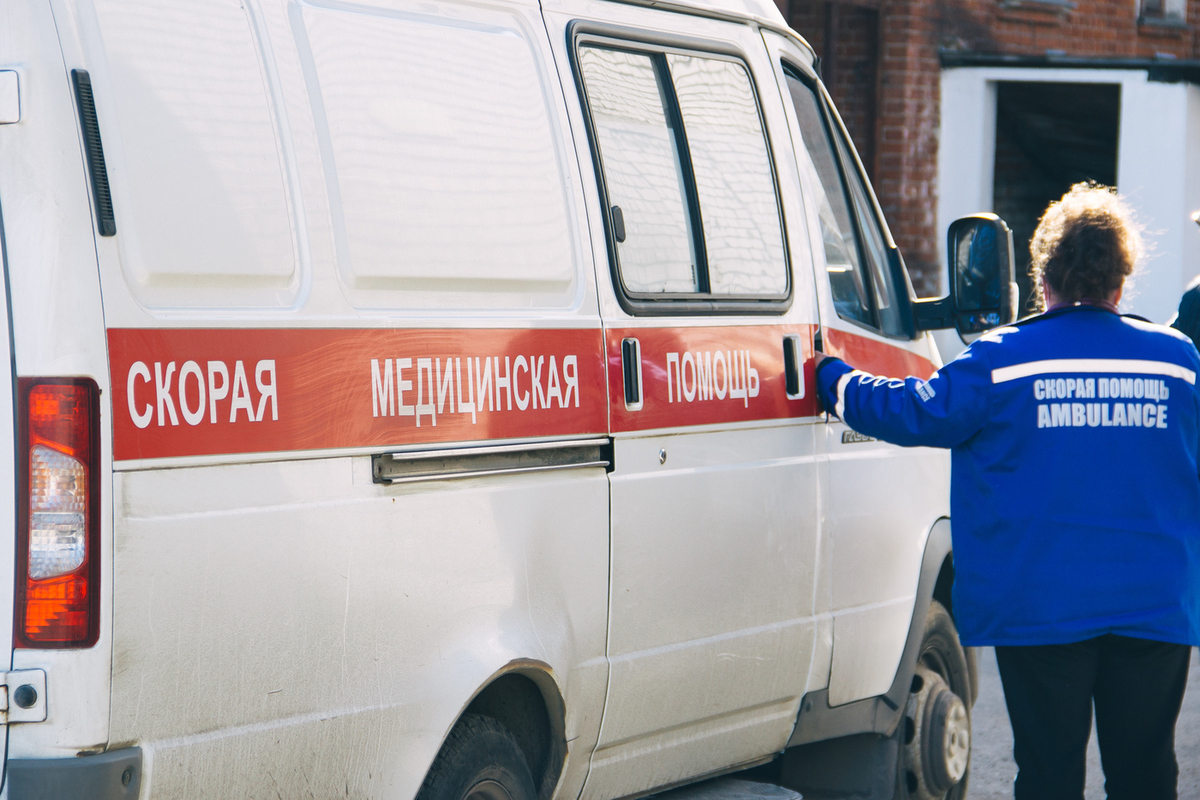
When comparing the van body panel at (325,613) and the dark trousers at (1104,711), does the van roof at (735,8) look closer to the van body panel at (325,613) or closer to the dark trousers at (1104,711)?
the van body panel at (325,613)

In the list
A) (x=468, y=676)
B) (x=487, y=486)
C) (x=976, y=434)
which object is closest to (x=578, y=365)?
(x=487, y=486)

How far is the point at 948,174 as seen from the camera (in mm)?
12609

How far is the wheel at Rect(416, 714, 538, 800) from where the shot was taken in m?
2.95

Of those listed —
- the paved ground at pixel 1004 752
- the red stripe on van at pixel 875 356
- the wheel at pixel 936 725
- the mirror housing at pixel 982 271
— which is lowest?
the paved ground at pixel 1004 752

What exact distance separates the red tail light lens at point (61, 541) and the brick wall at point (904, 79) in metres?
10.5

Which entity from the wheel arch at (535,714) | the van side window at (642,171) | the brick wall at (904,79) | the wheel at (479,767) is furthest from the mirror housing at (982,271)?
the brick wall at (904,79)

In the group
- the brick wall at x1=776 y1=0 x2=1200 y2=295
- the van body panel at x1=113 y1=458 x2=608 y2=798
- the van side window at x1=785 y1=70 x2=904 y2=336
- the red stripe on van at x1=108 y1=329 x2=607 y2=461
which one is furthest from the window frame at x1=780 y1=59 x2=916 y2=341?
the brick wall at x1=776 y1=0 x2=1200 y2=295

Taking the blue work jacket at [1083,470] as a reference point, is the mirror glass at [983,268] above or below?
above

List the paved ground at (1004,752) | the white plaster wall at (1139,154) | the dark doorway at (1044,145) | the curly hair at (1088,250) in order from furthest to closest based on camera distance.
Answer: the dark doorway at (1044,145) → the white plaster wall at (1139,154) → the paved ground at (1004,752) → the curly hair at (1088,250)

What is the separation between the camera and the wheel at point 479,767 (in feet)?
9.68

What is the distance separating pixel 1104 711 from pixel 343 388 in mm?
1886

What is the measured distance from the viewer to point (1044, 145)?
1451 centimetres

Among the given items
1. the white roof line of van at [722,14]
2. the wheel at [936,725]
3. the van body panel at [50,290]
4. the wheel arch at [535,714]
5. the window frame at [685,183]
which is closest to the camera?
the van body panel at [50,290]

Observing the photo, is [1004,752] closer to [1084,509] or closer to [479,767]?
[1084,509]
